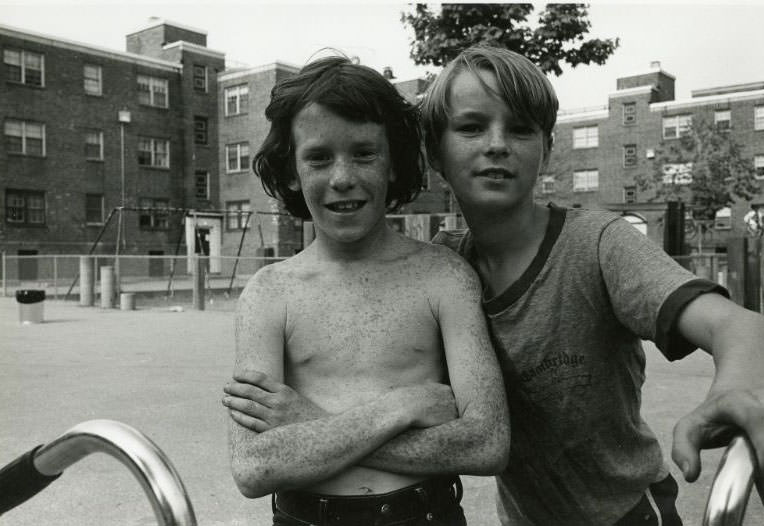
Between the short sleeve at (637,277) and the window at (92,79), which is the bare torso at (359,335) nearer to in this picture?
the short sleeve at (637,277)

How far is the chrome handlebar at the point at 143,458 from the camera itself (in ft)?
3.73

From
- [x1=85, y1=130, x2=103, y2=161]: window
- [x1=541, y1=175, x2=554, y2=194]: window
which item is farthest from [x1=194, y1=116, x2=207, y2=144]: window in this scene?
[x1=541, y1=175, x2=554, y2=194]: window

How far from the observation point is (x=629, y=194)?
48500 mm

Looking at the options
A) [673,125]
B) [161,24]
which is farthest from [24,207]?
[673,125]

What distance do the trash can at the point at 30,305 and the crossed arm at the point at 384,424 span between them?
1399 cm

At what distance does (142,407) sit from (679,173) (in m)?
35.7

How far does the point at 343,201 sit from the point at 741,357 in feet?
3.16

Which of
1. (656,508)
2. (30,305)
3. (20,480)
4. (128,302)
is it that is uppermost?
(20,480)

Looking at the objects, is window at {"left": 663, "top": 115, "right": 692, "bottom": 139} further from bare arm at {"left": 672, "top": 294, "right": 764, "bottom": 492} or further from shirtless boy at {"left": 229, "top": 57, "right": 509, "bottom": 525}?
bare arm at {"left": 672, "top": 294, "right": 764, "bottom": 492}

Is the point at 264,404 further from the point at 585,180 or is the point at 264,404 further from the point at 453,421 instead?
the point at 585,180

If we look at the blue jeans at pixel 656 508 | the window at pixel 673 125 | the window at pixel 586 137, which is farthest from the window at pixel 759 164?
the blue jeans at pixel 656 508

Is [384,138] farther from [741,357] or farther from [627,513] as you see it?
[627,513]

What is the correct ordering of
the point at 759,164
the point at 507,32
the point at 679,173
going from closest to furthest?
the point at 507,32 → the point at 679,173 → the point at 759,164

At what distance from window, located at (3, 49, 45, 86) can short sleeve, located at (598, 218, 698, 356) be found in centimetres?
3601
